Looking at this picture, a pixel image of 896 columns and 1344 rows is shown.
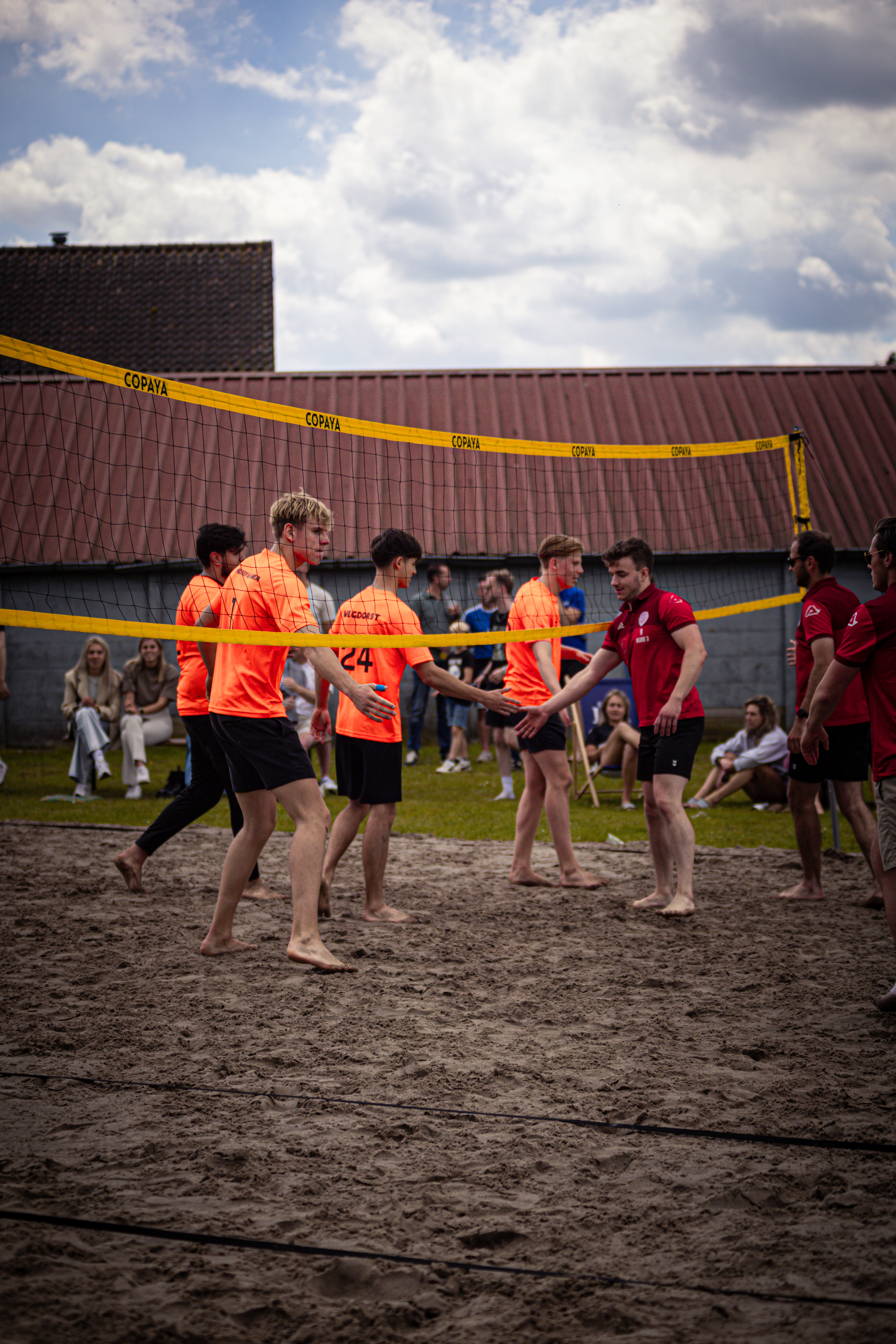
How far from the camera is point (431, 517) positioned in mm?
14688

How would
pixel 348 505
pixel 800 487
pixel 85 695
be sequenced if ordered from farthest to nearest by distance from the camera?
pixel 348 505 → pixel 85 695 → pixel 800 487

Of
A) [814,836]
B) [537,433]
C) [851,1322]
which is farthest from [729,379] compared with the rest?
[851,1322]

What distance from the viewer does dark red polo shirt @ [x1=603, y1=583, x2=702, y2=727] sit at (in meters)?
5.65

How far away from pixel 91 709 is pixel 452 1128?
7.87m

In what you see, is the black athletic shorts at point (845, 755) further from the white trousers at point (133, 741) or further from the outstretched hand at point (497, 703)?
the white trousers at point (133, 741)

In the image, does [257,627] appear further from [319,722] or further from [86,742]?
[86,742]

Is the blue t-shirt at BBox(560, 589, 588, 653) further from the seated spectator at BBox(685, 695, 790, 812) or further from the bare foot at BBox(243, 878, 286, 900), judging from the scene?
the bare foot at BBox(243, 878, 286, 900)

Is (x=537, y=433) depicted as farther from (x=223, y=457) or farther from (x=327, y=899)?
(x=327, y=899)

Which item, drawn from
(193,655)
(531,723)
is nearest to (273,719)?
(193,655)

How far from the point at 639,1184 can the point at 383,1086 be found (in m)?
0.93

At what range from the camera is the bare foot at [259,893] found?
596cm

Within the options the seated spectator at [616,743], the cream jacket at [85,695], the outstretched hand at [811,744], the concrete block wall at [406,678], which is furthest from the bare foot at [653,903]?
the concrete block wall at [406,678]

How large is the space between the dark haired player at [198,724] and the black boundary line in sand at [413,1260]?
316cm

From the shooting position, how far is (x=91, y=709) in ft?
32.5
